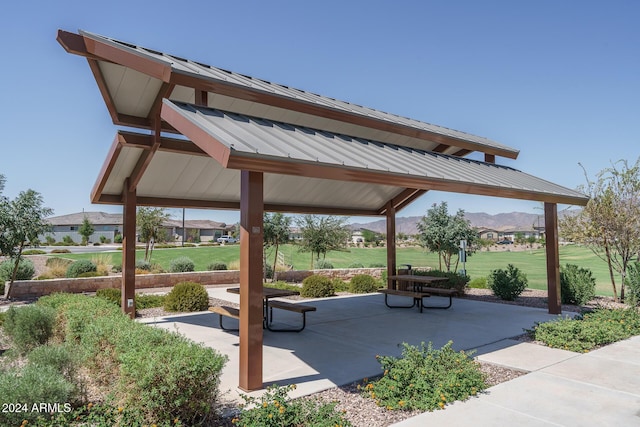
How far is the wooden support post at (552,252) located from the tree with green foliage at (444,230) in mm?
8075

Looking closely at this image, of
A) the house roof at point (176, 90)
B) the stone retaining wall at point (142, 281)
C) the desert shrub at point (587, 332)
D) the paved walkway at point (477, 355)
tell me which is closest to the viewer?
the paved walkway at point (477, 355)

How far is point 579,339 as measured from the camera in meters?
7.18

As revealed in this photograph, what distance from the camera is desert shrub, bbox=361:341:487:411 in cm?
446

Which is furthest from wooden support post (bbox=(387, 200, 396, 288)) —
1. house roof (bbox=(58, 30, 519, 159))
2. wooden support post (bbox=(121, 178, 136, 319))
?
wooden support post (bbox=(121, 178, 136, 319))

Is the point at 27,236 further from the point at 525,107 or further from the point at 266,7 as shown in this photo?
the point at 525,107

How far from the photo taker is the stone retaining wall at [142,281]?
48.1 ft

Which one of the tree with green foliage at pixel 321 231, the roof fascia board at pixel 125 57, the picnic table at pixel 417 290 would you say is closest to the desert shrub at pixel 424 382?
the roof fascia board at pixel 125 57

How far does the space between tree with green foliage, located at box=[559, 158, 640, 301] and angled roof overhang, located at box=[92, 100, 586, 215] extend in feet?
12.0

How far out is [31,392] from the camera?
374 cm

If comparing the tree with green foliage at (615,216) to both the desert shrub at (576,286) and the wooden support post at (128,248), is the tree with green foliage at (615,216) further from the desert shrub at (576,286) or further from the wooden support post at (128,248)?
the wooden support post at (128,248)

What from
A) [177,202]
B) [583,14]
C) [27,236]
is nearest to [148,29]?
[177,202]

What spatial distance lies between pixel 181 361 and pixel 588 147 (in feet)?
80.2

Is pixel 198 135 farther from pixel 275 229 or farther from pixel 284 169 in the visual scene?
pixel 275 229

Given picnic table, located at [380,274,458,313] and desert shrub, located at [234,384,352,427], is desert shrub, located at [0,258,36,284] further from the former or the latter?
desert shrub, located at [234,384,352,427]
